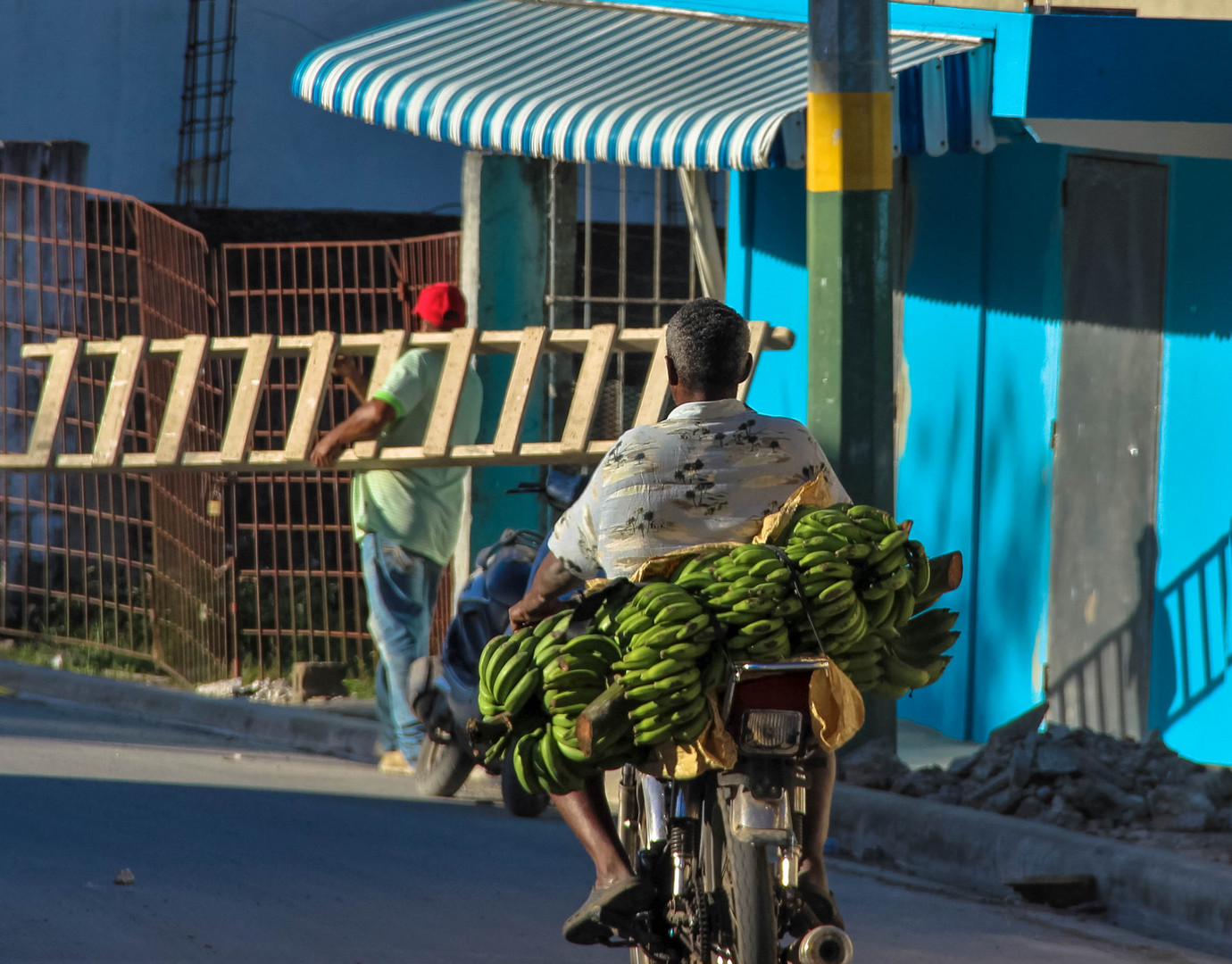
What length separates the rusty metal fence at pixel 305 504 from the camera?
983 cm

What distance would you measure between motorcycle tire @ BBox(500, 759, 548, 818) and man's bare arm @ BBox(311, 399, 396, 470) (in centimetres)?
141

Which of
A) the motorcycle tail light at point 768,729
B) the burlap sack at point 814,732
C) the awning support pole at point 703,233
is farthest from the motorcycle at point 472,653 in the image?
the awning support pole at point 703,233

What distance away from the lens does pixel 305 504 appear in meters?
10.2

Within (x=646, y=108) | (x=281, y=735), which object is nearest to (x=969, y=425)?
(x=646, y=108)

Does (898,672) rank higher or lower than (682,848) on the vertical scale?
higher

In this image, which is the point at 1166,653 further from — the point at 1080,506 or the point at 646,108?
the point at 646,108

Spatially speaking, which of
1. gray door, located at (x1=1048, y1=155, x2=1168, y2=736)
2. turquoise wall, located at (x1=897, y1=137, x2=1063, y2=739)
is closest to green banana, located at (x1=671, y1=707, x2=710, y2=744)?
gray door, located at (x1=1048, y1=155, x2=1168, y2=736)

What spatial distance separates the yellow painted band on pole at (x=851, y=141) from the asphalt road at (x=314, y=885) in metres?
2.59

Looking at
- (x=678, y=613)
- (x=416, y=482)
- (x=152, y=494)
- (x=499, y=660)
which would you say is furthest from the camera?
(x=152, y=494)

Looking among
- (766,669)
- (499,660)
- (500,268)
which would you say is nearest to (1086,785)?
(499,660)

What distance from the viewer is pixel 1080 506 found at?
8.28m

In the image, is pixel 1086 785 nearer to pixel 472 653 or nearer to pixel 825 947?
pixel 472 653

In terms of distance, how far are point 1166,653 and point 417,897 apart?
3759 millimetres

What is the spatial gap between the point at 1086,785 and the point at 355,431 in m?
3.05
